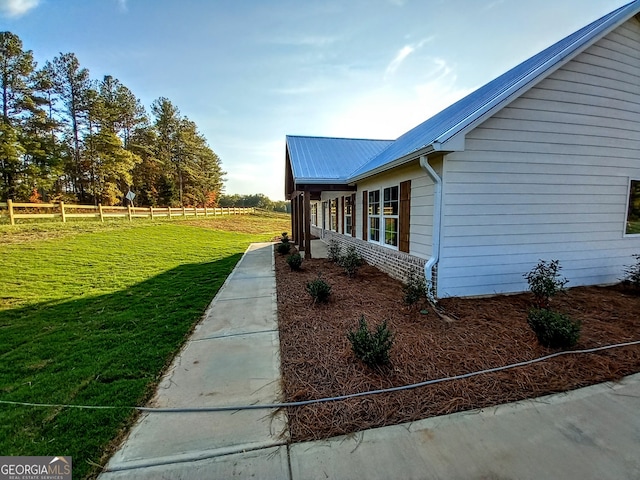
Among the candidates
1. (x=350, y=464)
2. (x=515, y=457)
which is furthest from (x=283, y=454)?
(x=515, y=457)

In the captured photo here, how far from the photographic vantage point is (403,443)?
6.56 feet

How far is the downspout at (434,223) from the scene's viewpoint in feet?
15.4

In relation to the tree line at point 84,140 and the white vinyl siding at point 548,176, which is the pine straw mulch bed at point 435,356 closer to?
the white vinyl siding at point 548,176

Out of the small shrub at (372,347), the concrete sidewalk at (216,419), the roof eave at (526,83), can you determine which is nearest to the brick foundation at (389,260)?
the roof eave at (526,83)

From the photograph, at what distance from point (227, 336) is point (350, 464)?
2594 mm

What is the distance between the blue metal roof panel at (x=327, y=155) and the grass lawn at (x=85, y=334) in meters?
4.20

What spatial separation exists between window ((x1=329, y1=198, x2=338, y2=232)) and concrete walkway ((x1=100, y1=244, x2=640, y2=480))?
9.88m

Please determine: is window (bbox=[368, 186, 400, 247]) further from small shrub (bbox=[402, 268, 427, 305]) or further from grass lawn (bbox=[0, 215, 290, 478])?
grass lawn (bbox=[0, 215, 290, 478])

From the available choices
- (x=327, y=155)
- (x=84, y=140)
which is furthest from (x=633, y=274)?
(x=84, y=140)

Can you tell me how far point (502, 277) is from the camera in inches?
206

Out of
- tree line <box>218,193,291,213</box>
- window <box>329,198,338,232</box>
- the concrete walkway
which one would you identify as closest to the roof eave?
the concrete walkway

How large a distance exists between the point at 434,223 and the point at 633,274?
4361 millimetres

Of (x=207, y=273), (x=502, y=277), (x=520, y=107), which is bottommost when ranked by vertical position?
(x=207, y=273)

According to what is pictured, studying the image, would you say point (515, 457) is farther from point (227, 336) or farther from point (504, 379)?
point (227, 336)
